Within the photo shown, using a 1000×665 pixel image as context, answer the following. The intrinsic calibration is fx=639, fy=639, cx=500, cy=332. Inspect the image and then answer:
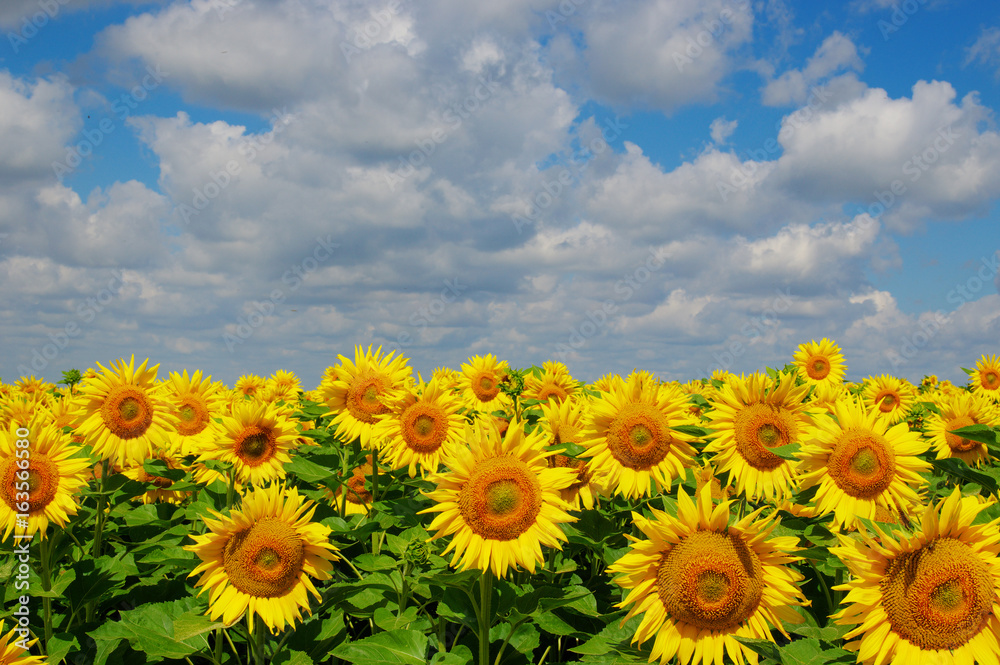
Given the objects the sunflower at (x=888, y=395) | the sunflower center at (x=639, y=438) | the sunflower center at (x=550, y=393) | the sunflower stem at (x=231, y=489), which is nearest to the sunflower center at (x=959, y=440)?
the sunflower at (x=888, y=395)

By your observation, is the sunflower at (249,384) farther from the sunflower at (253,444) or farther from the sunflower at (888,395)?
the sunflower at (888,395)

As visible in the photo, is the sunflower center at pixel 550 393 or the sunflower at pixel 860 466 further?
the sunflower center at pixel 550 393

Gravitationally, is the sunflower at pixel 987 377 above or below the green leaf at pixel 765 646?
above

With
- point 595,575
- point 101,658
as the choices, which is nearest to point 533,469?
point 595,575

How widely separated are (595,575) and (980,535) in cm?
325

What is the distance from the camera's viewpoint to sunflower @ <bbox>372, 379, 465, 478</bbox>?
6.66 meters

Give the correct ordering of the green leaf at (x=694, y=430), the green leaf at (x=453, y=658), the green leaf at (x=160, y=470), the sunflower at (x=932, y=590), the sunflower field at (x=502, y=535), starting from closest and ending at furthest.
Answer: the sunflower at (x=932, y=590) → the sunflower field at (x=502, y=535) → the green leaf at (x=453, y=658) → the green leaf at (x=694, y=430) → the green leaf at (x=160, y=470)

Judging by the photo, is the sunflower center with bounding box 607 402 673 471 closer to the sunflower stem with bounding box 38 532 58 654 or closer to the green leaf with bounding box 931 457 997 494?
the green leaf with bounding box 931 457 997 494

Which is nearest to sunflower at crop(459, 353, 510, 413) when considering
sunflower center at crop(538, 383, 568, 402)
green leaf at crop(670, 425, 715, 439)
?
sunflower center at crop(538, 383, 568, 402)

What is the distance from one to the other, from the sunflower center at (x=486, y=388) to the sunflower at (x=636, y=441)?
5564 millimetres

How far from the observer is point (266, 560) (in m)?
4.55

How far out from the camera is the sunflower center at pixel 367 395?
714 centimetres

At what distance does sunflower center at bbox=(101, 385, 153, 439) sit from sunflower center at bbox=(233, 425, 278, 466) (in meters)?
1.21

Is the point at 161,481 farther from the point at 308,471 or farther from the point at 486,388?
the point at 486,388
